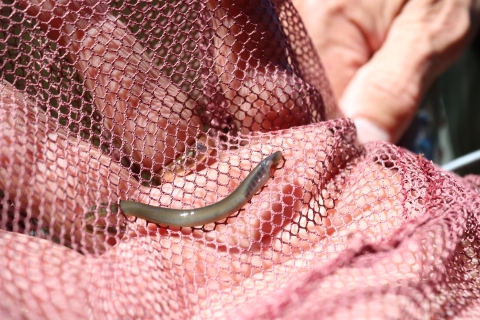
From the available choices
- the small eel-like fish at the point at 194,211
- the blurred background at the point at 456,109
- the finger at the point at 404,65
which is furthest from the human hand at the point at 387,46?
the small eel-like fish at the point at 194,211

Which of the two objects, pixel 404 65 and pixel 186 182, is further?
pixel 404 65

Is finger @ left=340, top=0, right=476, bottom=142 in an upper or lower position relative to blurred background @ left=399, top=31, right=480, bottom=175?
upper

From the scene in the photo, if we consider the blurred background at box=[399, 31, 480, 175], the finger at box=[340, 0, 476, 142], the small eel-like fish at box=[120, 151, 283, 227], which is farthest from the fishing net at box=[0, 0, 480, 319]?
the blurred background at box=[399, 31, 480, 175]

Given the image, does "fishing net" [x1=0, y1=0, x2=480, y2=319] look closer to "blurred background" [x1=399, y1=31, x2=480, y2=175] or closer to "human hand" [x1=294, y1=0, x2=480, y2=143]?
"human hand" [x1=294, y1=0, x2=480, y2=143]

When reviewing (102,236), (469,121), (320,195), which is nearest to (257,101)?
(320,195)

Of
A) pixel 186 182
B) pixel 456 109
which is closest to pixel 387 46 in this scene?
pixel 456 109

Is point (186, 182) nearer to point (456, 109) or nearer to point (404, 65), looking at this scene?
point (404, 65)
